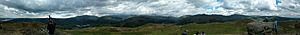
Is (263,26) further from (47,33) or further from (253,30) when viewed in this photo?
(47,33)

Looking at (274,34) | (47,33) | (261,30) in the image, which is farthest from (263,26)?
(47,33)

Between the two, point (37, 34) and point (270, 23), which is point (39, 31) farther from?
point (270, 23)

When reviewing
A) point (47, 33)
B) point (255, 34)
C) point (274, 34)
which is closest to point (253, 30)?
point (255, 34)

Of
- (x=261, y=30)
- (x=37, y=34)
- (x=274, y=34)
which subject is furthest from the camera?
(x=274, y=34)

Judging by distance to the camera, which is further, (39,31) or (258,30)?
(258,30)

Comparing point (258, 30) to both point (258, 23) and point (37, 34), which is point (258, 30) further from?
point (37, 34)

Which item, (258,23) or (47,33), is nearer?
(47,33)

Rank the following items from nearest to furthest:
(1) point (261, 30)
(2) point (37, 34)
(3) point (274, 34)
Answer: (2) point (37, 34)
(1) point (261, 30)
(3) point (274, 34)

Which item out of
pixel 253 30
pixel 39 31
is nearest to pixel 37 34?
pixel 39 31
